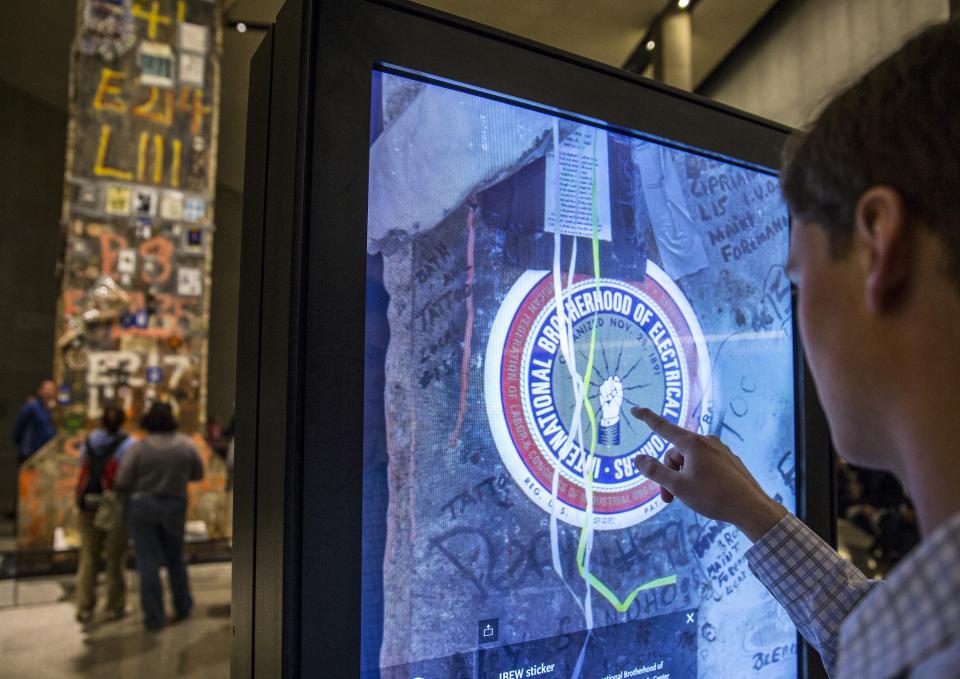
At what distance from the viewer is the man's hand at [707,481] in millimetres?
875

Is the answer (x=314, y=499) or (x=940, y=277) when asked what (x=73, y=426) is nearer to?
(x=314, y=499)

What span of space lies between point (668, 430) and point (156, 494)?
394 centimetres

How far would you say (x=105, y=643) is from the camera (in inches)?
155

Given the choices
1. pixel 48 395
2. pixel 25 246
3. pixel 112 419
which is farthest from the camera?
pixel 25 246

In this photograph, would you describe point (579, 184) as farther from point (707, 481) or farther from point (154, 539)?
point (154, 539)

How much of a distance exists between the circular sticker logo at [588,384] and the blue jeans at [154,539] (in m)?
3.86

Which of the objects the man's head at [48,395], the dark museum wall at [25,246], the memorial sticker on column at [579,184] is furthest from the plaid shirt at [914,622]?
the dark museum wall at [25,246]

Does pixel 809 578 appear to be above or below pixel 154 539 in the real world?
above


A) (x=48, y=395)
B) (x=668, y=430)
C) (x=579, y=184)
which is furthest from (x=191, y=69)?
(x=668, y=430)

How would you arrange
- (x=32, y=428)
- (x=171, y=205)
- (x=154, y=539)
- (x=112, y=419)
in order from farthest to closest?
(x=32, y=428), (x=171, y=205), (x=112, y=419), (x=154, y=539)

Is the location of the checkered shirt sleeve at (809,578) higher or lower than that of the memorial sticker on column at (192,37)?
lower

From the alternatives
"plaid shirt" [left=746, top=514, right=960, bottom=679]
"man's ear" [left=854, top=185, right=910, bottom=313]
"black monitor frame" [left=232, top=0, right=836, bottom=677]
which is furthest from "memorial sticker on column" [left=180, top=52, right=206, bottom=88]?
"plaid shirt" [left=746, top=514, right=960, bottom=679]

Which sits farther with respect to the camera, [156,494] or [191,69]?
[191,69]

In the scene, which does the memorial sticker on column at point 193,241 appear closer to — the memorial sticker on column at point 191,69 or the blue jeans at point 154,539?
the memorial sticker on column at point 191,69
